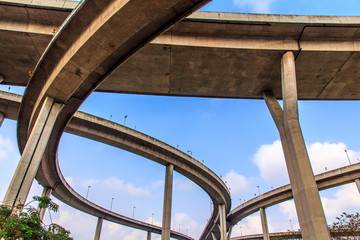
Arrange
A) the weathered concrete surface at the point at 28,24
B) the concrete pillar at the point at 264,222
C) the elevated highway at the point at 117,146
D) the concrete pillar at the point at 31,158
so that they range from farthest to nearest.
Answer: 1. the concrete pillar at the point at 264,222
2. the elevated highway at the point at 117,146
3. the weathered concrete surface at the point at 28,24
4. the concrete pillar at the point at 31,158

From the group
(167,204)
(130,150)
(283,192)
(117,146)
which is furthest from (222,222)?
(117,146)

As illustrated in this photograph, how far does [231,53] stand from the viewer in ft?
53.8

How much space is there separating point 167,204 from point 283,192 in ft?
74.9

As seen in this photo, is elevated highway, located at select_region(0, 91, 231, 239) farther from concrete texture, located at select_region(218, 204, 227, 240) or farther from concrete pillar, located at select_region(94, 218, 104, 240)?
concrete pillar, located at select_region(94, 218, 104, 240)

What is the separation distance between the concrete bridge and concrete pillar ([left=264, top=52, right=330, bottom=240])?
50mm

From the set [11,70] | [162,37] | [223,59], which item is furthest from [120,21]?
[11,70]

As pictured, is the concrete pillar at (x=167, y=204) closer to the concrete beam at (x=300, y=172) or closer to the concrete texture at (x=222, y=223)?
the concrete beam at (x=300, y=172)

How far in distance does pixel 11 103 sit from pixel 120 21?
18.8 m

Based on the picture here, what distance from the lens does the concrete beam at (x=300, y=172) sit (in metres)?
12.2

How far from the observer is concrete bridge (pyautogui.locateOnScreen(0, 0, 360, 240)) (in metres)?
10.9

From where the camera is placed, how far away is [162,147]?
1141 inches

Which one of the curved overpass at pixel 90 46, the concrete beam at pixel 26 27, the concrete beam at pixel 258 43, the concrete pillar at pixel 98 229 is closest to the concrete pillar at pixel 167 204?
the curved overpass at pixel 90 46

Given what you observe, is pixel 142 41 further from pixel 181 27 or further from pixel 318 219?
pixel 318 219

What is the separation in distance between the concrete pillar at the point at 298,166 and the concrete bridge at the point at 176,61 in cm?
5
